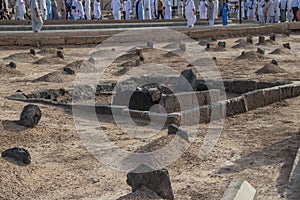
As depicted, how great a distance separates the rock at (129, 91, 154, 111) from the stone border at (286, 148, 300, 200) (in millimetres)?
3880

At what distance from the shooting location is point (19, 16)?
28422mm

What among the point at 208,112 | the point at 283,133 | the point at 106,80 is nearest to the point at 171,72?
the point at 106,80

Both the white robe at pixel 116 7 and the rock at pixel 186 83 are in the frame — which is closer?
the rock at pixel 186 83

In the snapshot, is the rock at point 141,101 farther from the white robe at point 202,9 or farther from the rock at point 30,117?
the white robe at point 202,9

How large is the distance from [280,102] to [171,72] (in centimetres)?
464

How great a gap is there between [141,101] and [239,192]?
4.87m

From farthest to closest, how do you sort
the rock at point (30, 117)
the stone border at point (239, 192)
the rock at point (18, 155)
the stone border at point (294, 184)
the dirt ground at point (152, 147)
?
the rock at point (30, 117), the rock at point (18, 155), the dirt ground at point (152, 147), the stone border at point (294, 184), the stone border at point (239, 192)

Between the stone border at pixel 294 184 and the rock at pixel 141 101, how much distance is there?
3.88m

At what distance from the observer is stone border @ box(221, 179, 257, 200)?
206 inches

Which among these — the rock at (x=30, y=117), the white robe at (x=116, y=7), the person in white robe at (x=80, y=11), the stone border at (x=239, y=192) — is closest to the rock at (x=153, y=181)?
the stone border at (x=239, y=192)

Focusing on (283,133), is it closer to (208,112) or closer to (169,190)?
(208,112)

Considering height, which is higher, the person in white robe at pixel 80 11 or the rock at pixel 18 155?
the person in white robe at pixel 80 11

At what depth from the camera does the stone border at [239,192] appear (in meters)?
5.24

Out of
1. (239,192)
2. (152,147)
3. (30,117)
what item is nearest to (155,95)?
(30,117)
